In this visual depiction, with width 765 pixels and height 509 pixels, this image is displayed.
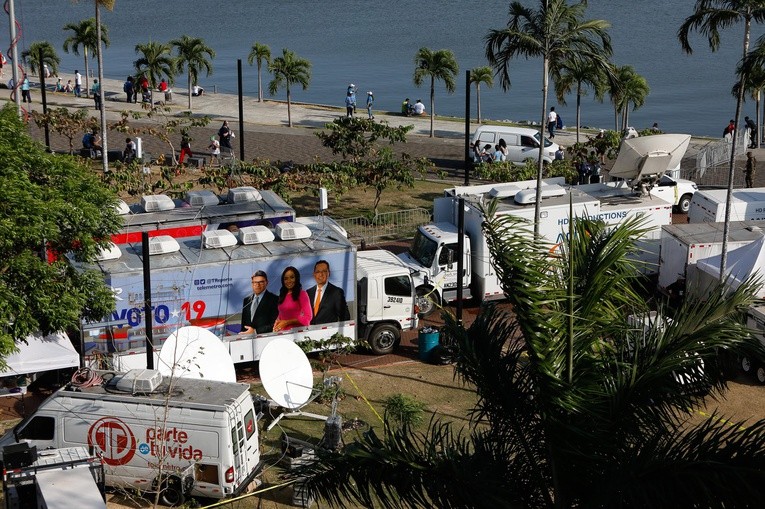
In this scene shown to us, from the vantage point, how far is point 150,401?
15867mm

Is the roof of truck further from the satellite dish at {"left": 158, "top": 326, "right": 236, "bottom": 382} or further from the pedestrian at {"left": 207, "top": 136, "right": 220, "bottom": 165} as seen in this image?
the pedestrian at {"left": 207, "top": 136, "right": 220, "bottom": 165}

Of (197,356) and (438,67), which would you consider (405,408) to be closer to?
(197,356)

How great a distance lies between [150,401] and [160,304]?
5152 millimetres

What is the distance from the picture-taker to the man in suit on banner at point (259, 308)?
71.1 feet

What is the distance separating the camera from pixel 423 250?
87.2ft

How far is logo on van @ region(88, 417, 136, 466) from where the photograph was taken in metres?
15.8

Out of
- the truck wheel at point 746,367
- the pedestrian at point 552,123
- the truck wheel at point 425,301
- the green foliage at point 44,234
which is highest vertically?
the pedestrian at point 552,123

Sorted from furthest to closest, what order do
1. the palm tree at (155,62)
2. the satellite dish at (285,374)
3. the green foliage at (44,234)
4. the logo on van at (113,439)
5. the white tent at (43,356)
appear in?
the palm tree at (155,62), the white tent at (43,356), the satellite dish at (285,374), the logo on van at (113,439), the green foliage at (44,234)

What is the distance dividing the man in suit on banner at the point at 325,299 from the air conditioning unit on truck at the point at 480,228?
2.95m

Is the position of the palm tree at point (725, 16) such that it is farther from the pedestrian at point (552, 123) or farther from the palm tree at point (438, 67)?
the pedestrian at point (552, 123)

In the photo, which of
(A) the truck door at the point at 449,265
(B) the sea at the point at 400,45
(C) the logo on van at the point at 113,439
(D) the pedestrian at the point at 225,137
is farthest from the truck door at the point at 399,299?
(B) the sea at the point at 400,45

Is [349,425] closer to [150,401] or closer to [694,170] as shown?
[150,401]

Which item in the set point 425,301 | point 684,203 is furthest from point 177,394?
point 684,203

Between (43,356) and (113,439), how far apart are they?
4.22 metres
